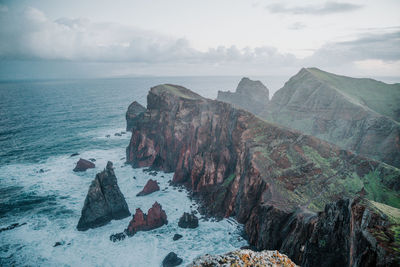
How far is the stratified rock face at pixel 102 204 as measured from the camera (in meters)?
44.8

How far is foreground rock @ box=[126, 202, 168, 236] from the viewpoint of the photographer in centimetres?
4311

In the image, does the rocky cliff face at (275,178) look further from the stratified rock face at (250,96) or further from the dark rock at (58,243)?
the stratified rock face at (250,96)

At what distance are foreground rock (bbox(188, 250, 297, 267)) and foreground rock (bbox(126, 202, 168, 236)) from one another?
37.9 meters

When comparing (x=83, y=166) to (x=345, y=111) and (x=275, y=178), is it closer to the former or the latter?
(x=275, y=178)

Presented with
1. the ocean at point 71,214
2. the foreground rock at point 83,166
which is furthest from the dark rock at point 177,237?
the foreground rock at point 83,166

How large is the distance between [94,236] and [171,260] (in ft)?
57.2

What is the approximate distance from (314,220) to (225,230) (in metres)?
19.6

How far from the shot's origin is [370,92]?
296 ft

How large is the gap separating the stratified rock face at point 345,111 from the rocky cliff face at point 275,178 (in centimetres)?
2319

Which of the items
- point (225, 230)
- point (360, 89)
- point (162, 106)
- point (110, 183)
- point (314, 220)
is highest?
point (360, 89)

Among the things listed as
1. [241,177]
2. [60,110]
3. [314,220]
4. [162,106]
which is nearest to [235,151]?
[241,177]

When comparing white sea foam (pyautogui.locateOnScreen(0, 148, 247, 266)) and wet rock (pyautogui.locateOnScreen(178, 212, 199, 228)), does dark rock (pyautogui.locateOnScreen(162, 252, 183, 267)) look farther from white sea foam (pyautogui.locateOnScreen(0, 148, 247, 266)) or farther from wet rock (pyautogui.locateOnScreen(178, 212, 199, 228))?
wet rock (pyautogui.locateOnScreen(178, 212, 199, 228))

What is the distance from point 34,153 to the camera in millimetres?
83688

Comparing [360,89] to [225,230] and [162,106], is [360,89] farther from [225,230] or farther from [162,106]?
[225,230]
